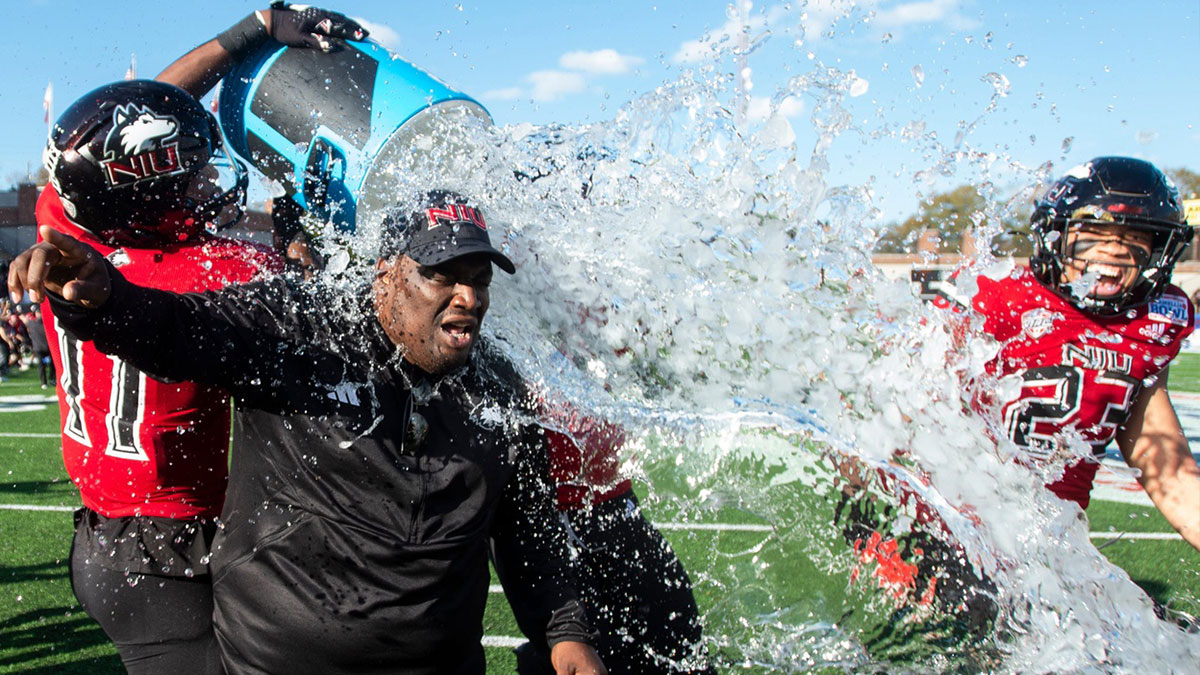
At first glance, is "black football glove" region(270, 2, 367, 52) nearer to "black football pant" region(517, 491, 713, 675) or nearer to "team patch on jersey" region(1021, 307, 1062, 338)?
"black football pant" region(517, 491, 713, 675)

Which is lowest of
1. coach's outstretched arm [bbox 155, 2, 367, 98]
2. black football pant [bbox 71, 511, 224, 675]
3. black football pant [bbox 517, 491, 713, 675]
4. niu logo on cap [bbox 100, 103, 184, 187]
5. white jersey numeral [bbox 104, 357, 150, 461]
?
black football pant [bbox 517, 491, 713, 675]

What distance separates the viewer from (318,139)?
3.81 meters

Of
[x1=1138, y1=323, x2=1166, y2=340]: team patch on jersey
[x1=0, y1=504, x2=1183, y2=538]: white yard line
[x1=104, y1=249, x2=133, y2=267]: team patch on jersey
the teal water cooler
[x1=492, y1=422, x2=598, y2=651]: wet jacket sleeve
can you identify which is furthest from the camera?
[x1=0, y1=504, x2=1183, y2=538]: white yard line

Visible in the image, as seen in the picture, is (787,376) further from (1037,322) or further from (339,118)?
(339,118)

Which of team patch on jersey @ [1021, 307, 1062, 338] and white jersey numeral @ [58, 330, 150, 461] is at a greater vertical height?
team patch on jersey @ [1021, 307, 1062, 338]

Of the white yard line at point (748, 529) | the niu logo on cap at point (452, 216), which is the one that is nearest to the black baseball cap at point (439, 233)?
the niu logo on cap at point (452, 216)

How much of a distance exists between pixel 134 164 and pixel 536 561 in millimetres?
1562

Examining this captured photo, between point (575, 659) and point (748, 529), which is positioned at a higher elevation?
point (575, 659)

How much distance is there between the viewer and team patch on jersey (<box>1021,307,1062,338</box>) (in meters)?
3.22

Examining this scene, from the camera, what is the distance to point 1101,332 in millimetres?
3266

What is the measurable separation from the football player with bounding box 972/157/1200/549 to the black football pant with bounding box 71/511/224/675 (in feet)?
8.33

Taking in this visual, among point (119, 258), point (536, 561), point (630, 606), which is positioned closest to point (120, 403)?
point (119, 258)

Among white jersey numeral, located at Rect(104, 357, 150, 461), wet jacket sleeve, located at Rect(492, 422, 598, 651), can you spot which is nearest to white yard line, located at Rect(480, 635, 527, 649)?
wet jacket sleeve, located at Rect(492, 422, 598, 651)

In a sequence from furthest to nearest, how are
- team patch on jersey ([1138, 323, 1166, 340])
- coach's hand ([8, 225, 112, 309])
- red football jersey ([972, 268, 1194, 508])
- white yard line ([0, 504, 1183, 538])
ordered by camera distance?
1. white yard line ([0, 504, 1183, 538])
2. team patch on jersey ([1138, 323, 1166, 340])
3. red football jersey ([972, 268, 1194, 508])
4. coach's hand ([8, 225, 112, 309])
